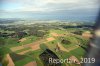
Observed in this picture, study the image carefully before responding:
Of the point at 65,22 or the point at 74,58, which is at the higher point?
the point at 65,22

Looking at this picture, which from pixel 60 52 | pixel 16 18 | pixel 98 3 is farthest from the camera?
pixel 16 18

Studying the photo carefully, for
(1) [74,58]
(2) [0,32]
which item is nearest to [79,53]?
(1) [74,58]

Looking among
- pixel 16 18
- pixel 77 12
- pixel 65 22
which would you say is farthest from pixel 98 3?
pixel 16 18

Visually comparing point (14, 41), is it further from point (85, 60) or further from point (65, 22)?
point (85, 60)

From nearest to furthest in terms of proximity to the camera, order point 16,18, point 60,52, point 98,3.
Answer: point 98,3, point 60,52, point 16,18

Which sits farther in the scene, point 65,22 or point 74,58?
point 65,22

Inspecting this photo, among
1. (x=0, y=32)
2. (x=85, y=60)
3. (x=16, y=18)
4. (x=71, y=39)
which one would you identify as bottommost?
(x=85, y=60)

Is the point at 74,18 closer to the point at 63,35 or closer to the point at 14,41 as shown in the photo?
the point at 63,35

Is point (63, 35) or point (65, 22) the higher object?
point (65, 22)

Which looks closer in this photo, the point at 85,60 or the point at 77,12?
the point at 85,60

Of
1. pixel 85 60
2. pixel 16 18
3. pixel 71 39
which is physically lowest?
pixel 85 60
